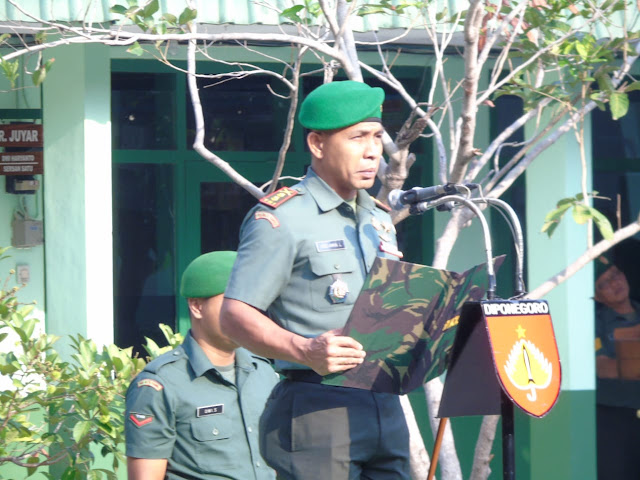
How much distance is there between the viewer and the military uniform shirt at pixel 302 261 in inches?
95.0

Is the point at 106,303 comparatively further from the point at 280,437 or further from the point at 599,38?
the point at 280,437

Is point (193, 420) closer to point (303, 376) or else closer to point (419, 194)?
point (303, 376)

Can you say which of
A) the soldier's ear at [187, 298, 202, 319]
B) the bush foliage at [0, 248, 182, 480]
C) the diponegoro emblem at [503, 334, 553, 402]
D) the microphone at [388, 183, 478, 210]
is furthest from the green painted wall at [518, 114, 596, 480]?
the diponegoro emblem at [503, 334, 553, 402]

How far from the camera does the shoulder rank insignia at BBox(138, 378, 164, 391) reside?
304 cm

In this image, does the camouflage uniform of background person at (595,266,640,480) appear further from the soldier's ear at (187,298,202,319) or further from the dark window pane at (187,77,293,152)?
the soldier's ear at (187,298,202,319)

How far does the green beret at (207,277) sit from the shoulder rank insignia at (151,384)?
277 mm

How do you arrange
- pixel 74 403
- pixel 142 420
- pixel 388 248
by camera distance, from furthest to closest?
1. pixel 74 403
2. pixel 142 420
3. pixel 388 248

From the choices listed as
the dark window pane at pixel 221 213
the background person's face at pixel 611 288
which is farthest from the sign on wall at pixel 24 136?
the background person's face at pixel 611 288

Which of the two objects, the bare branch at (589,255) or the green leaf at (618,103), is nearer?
the green leaf at (618,103)

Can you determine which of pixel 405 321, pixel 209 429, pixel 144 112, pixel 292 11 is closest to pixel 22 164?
pixel 144 112

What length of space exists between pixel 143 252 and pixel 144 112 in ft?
3.01

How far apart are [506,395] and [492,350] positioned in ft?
0.39

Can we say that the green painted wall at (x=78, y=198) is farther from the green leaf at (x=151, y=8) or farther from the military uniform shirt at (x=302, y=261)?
the military uniform shirt at (x=302, y=261)

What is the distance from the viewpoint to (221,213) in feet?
22.7
